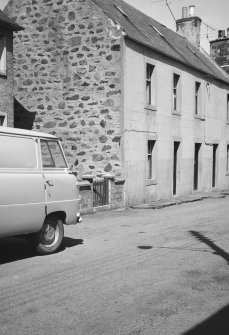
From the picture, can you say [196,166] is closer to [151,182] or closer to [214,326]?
[151,182]

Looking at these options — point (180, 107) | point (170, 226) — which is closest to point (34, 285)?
point (170, 226)

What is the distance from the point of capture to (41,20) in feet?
64.1

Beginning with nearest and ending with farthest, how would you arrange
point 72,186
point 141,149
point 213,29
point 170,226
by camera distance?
point 72,186 → point 170,226 → point 141,149 → point 213,29

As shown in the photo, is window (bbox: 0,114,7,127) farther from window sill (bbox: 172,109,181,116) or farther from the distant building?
the distant building

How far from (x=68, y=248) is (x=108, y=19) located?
10988 mm

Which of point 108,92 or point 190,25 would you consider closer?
point 108,92

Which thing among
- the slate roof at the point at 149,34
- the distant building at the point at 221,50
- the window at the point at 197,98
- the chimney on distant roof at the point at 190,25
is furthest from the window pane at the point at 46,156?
the distant building at the point at 221,50

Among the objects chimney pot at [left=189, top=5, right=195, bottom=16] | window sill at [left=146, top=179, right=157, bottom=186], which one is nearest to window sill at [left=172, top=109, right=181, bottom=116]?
window sill at [left=146, top=179, right=157, bottom=186]

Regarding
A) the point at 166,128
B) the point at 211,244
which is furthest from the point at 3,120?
the point at 211,244

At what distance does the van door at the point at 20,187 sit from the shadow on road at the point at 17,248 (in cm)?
65

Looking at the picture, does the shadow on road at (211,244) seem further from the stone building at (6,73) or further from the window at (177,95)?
the window at (177,95)

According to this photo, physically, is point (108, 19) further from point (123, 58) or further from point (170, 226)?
point (170, 226)

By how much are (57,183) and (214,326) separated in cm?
449

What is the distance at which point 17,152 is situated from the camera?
25.9 ft
